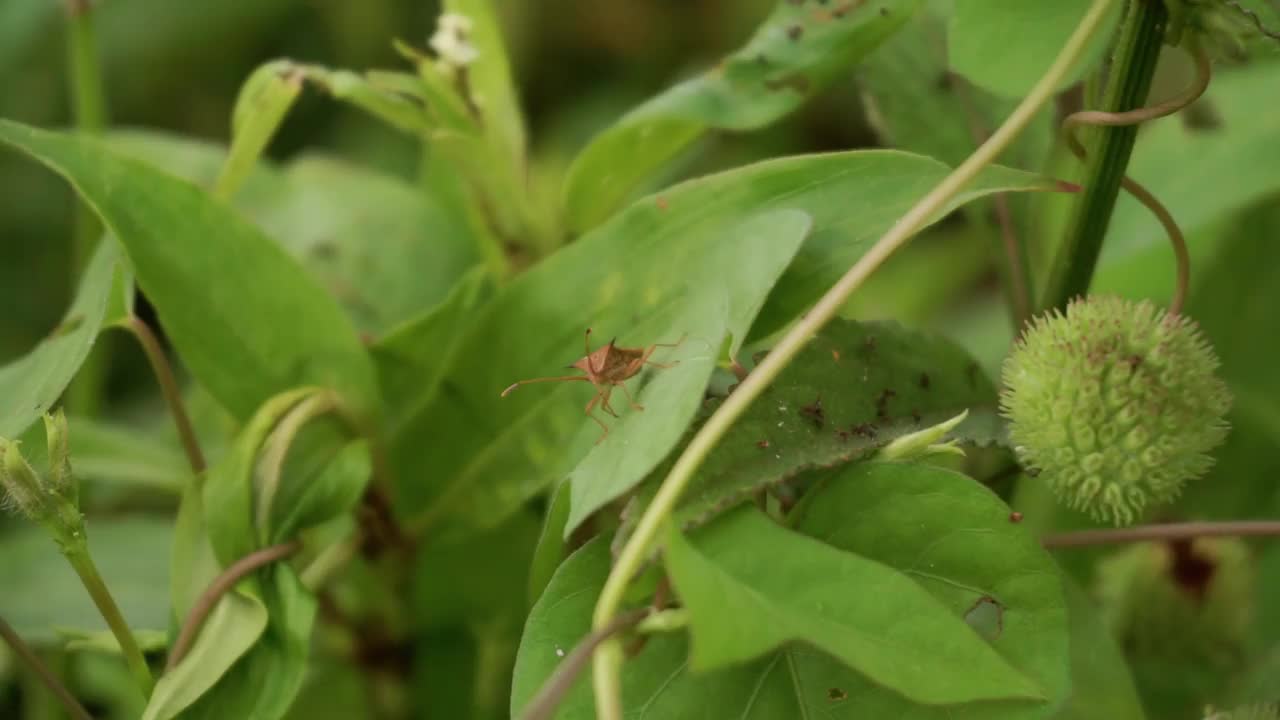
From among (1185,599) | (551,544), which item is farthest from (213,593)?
(1185,599)

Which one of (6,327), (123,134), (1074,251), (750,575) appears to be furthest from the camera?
(6,327)

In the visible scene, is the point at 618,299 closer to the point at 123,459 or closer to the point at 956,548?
the point at 956,548

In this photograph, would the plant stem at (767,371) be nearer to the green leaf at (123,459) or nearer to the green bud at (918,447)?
the green bud at (918,447)

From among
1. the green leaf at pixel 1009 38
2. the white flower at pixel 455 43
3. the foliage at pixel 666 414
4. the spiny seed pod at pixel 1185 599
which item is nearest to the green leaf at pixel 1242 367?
the foliage at pixel 666 414

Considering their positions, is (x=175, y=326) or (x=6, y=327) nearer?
(x=175, y=326)

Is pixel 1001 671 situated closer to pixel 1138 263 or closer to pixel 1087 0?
pixel 1087 0

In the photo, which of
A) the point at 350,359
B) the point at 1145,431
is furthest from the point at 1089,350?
the point at 350,359

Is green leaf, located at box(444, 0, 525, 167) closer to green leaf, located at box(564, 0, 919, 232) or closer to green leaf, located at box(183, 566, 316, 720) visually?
green leaf, located at box(564, 0, 919, 232)
